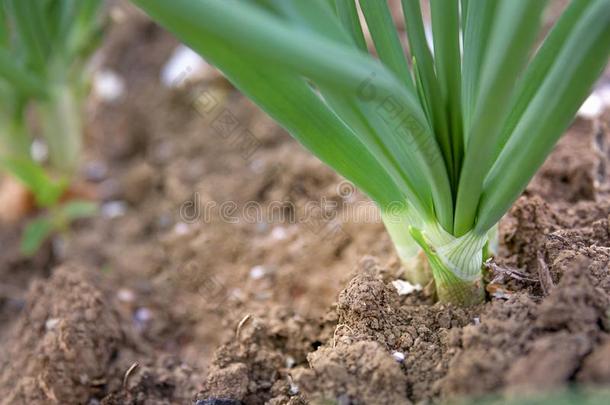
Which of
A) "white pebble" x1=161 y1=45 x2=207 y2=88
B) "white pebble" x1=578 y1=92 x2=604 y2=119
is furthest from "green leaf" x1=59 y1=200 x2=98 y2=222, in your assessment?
"white pebble" x1=578 y1=92 x2=604 y2=119

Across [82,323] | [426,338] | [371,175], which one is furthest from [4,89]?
[426,338]

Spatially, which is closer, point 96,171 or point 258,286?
point 258,286

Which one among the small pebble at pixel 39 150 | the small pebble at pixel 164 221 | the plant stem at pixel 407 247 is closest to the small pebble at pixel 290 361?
the plant stem at pixel 407 247

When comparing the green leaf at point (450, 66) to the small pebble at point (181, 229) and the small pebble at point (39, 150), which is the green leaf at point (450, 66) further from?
the small pebble at point (39, 150)

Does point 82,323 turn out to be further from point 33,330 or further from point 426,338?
point 426,338

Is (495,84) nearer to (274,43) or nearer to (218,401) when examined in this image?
(274,43)

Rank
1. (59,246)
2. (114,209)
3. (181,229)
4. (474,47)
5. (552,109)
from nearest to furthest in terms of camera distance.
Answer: (552,109), (474,47), (181,229), (59,246), (114,209)

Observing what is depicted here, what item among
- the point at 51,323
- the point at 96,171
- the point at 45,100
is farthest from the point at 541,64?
the point at 96,171
